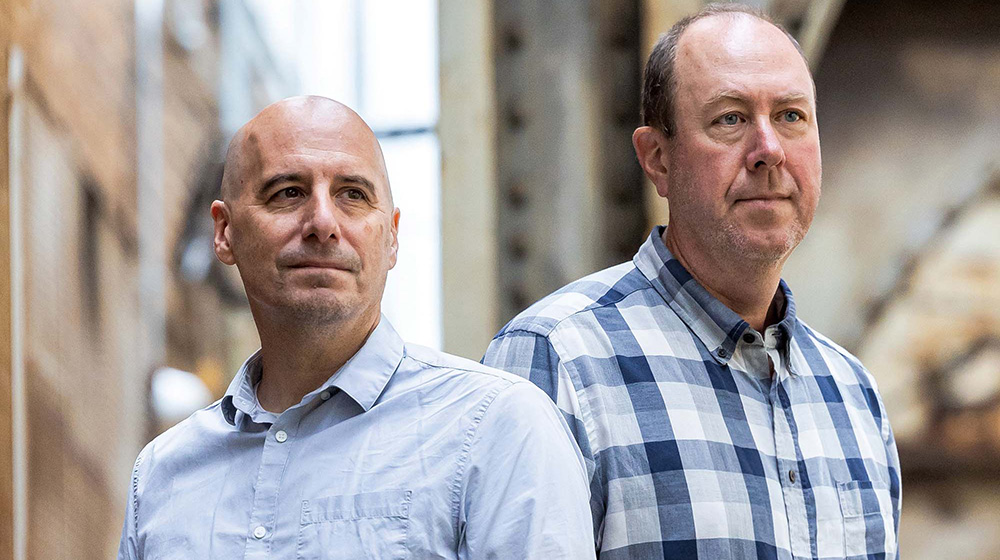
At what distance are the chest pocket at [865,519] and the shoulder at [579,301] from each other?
49cm

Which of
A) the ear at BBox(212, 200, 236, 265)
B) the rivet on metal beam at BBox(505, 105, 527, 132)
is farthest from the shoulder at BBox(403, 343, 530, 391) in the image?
the rivet on metal beam at BBox(505, 105, 527, 132)

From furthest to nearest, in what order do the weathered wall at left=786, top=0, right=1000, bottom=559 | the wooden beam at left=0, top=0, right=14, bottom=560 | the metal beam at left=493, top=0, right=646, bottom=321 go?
the wooden beam at left=0, top=0, right=14, bottom=560, the weathered wall at left=786, top=0, right=1000, bottom=559, the metal beam at left=493, top=0, right=646, bottom=321

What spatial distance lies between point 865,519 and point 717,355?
1.23ft

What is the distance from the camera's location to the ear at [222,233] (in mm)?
1953

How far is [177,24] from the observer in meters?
6.79

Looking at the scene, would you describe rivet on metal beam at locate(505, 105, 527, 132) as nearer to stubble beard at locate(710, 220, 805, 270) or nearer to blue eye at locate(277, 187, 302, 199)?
stubble beard at locate(710, 220, 805, 270)

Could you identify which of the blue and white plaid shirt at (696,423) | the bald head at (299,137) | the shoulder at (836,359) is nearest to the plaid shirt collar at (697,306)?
the blue and white plaid shirt at (696,423)

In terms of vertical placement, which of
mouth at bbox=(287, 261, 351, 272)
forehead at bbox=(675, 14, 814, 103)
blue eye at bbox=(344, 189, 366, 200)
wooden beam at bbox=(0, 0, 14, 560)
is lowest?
wooden beam at bbox=(0, 0, 14, 560)

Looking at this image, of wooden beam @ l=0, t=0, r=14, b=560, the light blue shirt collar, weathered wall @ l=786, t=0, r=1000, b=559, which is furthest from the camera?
wooden beam @ l=0, t=0, r=14, b=560

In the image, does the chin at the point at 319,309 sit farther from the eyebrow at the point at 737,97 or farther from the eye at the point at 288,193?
the eyebrow at the point at 737,97

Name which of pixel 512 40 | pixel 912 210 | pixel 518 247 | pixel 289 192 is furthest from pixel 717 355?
pixel 912 210

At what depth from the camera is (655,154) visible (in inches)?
83.5

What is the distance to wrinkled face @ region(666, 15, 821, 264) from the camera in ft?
6.39

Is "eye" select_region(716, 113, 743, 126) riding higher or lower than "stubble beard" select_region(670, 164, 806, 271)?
higher
